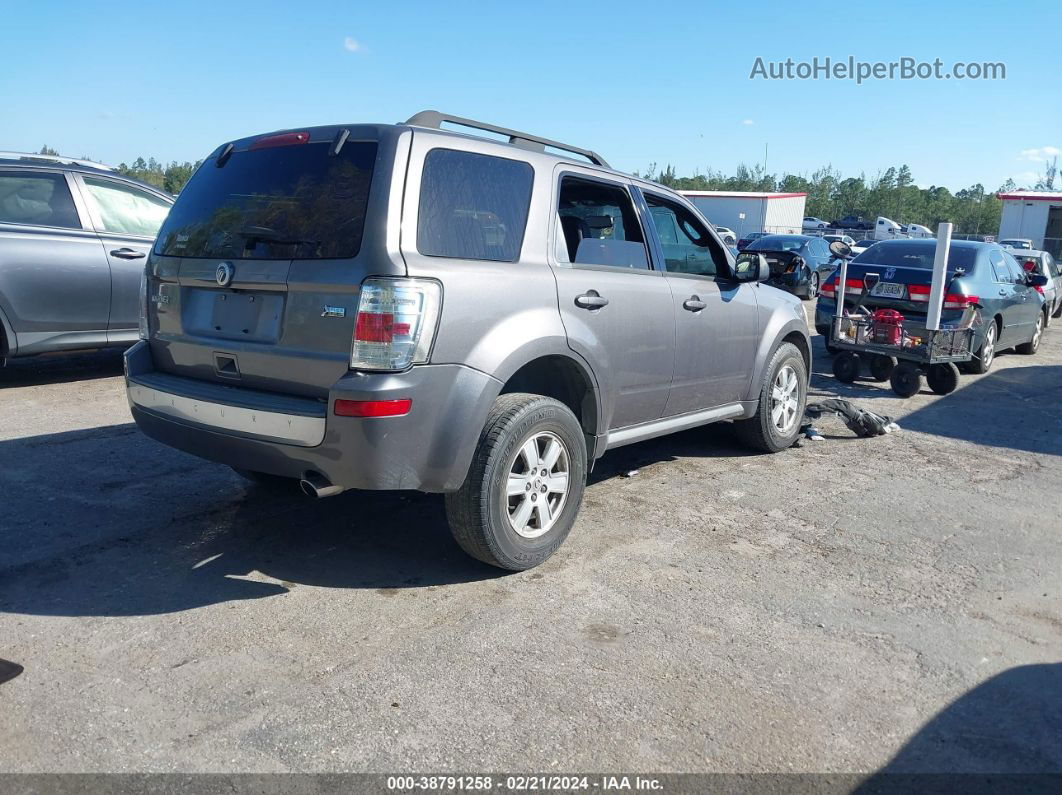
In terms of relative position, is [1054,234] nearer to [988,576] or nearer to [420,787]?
[988,576]

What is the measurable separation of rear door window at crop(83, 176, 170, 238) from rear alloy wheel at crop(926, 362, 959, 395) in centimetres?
774

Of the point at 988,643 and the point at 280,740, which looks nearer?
the point at 280,740

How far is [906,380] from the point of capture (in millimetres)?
9070

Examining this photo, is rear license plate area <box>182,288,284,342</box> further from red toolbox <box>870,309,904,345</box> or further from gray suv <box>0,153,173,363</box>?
red toolbox <box>870,309,904,345</box>

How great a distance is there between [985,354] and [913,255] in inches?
57.9

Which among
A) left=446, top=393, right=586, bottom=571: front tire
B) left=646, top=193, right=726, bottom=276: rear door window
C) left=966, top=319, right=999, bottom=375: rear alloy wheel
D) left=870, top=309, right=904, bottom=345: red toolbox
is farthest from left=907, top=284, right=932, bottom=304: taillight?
left=446, top=393, right=586, bottom=571: front tire

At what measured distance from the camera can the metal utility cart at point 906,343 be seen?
8945mm

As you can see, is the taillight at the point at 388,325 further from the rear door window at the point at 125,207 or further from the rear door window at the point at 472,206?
the rear door window at the point at 125,207

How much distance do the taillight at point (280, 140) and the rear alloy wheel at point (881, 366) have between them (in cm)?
743

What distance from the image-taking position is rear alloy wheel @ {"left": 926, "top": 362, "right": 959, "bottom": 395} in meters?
9.24

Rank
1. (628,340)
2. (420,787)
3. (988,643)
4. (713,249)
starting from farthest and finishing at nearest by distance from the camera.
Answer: (713,249) < (628,340) < (988,643) < (420,787)

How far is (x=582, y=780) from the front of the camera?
2646mm

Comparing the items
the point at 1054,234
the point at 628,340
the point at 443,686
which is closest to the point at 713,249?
the point at 628,340

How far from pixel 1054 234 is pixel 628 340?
161 ft
